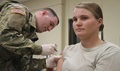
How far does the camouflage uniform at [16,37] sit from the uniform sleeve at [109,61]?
19.7 inches

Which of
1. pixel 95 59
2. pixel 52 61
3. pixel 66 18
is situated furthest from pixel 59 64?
pixel 66 18

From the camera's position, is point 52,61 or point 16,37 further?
point 52,61

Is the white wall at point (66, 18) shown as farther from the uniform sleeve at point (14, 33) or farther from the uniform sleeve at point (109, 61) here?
the uniform sleeve at point (14, 33)

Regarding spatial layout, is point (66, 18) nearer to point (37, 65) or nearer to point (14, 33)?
point (37, 65)

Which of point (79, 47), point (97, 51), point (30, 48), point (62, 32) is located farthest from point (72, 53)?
point (62, 32)

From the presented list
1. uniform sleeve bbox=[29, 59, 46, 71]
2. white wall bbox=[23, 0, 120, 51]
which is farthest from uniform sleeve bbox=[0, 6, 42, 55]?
white wall bbox=[23, 0, 120, 51]

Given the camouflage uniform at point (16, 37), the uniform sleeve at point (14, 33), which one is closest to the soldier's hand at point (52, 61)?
the camouflage uniform at point (16, 37)

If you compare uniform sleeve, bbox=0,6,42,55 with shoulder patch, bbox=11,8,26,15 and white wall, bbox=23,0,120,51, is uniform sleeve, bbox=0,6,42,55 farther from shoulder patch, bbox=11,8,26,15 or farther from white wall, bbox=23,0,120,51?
white wall, bbox=23,0,120,51

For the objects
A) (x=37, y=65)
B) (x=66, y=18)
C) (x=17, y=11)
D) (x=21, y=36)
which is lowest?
(x=37, y=65)

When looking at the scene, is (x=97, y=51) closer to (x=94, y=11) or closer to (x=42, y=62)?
(x=94, y=11)

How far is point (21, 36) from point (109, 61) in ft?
2.19

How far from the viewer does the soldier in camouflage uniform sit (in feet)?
4.99

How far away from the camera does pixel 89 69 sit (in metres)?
1.49

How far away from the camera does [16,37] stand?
5.01ft
